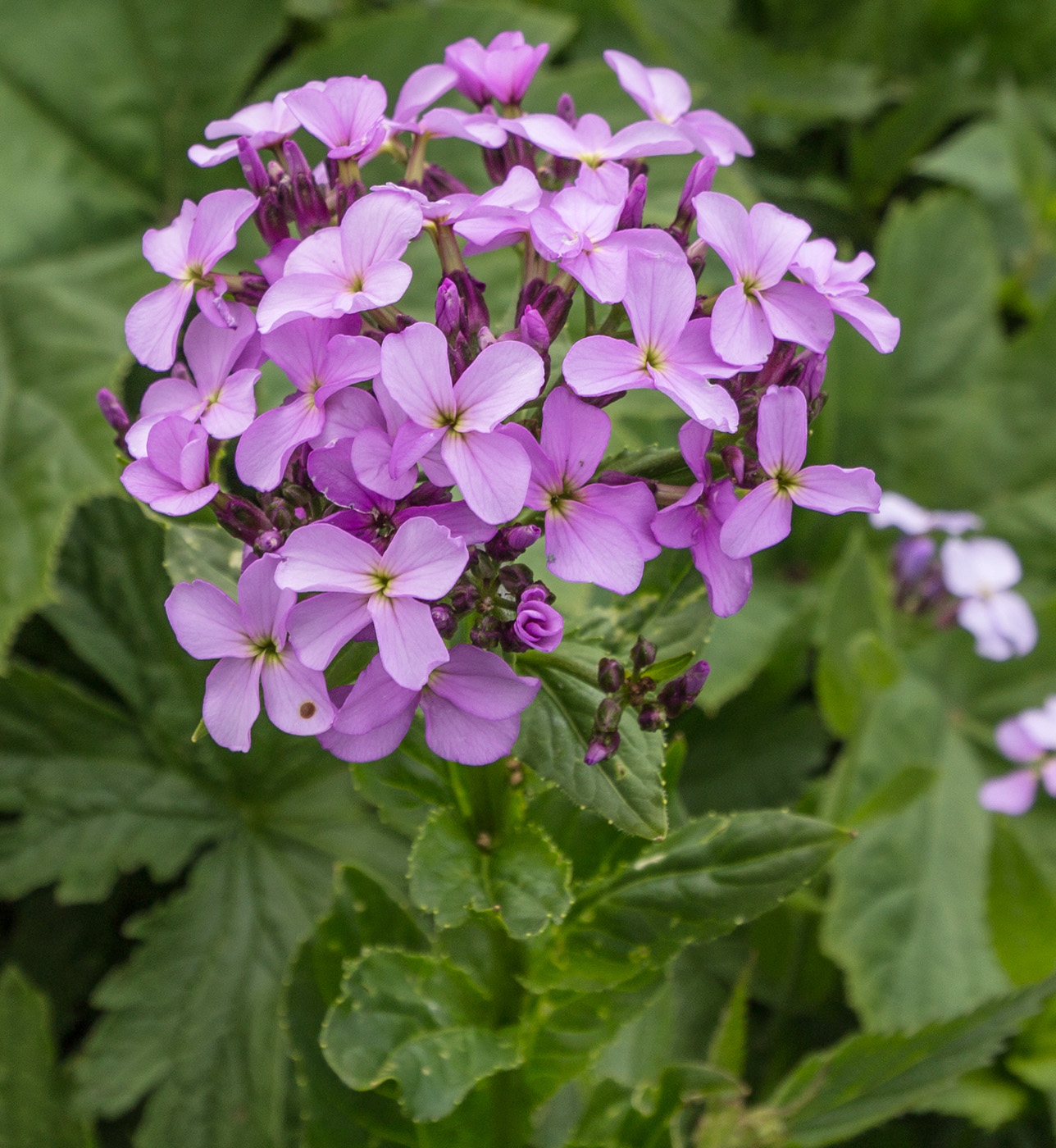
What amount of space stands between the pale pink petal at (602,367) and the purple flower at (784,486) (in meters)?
0.09

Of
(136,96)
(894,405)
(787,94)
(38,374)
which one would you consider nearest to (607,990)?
(38,374)

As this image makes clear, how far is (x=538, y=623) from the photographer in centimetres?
72

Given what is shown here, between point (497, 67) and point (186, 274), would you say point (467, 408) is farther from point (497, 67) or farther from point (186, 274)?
point (497, 67)

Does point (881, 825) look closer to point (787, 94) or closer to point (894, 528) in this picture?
point (894, 528)

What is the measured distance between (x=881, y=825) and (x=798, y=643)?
33 cm

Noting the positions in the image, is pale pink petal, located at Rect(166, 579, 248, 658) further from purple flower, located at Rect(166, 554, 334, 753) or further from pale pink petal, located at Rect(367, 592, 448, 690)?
pale pink petal, located at Rect(367, 592, 448, 690)

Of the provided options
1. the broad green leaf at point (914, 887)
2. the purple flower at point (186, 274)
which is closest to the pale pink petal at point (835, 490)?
the purple flower at point (186, 274)

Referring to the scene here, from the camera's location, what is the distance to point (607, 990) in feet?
3.48

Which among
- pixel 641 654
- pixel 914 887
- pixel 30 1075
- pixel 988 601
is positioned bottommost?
pixel 914 887

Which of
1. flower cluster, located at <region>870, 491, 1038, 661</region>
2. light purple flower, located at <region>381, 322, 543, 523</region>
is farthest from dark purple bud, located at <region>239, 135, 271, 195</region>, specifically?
flower cluster, located at <region>870, 491, 1038, 661</region>

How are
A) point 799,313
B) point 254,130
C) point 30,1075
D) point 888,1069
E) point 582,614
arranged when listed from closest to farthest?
point 799,313, point 254,130, point 582,614, point 888,1069, point 30,1075

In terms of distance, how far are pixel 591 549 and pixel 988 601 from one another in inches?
54.3

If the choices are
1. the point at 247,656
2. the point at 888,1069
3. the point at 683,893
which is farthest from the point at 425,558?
the point at 888,1069

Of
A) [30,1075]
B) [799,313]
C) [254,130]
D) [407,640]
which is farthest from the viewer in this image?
[30,1075]
